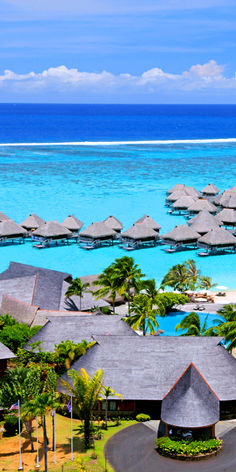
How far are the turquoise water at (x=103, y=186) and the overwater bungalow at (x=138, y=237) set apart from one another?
3.27 feet

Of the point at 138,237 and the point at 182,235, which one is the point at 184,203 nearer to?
the point at 182,235

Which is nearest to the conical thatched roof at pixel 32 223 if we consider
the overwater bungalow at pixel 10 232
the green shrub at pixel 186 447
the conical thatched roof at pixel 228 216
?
the overwater bungalow at pixel 10 232

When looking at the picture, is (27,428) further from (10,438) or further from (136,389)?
(136,389)

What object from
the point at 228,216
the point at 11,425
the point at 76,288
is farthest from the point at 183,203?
the point at 11,425

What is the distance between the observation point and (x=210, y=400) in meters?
19.2

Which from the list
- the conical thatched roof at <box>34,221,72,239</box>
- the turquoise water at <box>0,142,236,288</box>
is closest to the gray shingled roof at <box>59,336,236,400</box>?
the turquoise water at <box>0,142,236,288</box>

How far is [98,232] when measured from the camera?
46.0m

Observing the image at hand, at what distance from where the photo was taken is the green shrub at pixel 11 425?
1939 cm

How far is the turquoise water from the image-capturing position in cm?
4244

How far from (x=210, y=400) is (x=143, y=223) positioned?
92.6ft

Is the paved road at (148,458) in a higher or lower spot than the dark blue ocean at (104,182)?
lower

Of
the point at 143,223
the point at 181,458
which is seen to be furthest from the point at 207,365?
the point at 143,223

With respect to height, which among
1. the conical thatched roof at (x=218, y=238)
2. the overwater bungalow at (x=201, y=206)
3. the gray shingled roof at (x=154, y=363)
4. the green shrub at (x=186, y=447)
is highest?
the overwater bungalow at (x=201, y=206)

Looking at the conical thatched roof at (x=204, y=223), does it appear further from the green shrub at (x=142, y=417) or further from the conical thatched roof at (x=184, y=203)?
the green shrub at (x=142, y=417)
